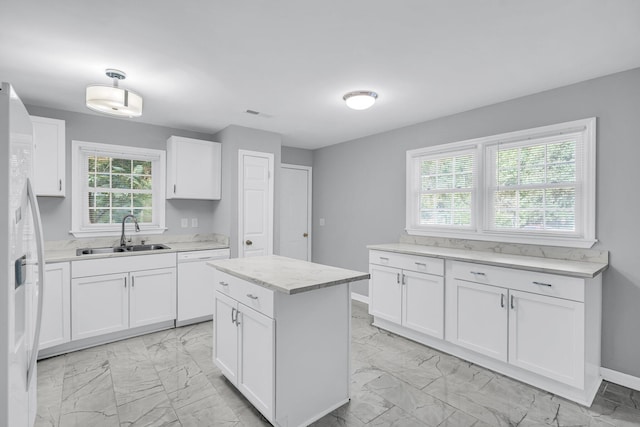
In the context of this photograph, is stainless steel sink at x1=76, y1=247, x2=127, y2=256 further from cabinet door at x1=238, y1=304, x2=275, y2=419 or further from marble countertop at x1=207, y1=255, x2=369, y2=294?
cabinet door at x1=238, y1=304, x2=275, y2=419

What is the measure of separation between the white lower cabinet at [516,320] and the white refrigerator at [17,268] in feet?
9.36

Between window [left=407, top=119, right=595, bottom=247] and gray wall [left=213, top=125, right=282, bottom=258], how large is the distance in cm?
182

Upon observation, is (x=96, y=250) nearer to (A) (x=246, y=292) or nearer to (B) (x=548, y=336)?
(A) (x=246, y=292)

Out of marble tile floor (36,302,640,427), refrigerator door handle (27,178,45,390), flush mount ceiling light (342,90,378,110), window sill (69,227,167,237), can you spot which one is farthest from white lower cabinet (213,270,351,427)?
window sill (69,227,167,237)

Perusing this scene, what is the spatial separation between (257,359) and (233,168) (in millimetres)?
Result: 2535

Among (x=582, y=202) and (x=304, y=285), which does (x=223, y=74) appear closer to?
(x=304, y=285)

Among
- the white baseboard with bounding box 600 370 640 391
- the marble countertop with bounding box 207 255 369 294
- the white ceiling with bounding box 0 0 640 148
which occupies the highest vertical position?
the white ceiling with bounding box 0 0 640 148

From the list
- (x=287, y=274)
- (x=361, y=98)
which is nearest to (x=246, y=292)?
(x=287, y=274)

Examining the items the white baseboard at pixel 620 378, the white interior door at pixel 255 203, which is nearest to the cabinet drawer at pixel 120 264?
the white interior door at pixel 255 203

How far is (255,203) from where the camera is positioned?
163 inches

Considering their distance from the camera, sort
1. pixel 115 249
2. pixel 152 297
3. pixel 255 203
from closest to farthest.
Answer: pixel 152 297 → pixel 115 249 → pixel 255 203

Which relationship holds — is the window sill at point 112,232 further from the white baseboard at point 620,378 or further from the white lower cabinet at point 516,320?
the white baseboard at point 620,378

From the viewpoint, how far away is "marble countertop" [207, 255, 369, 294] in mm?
1790

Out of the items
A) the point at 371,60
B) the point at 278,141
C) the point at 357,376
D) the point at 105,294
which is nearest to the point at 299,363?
the point at 357,376
